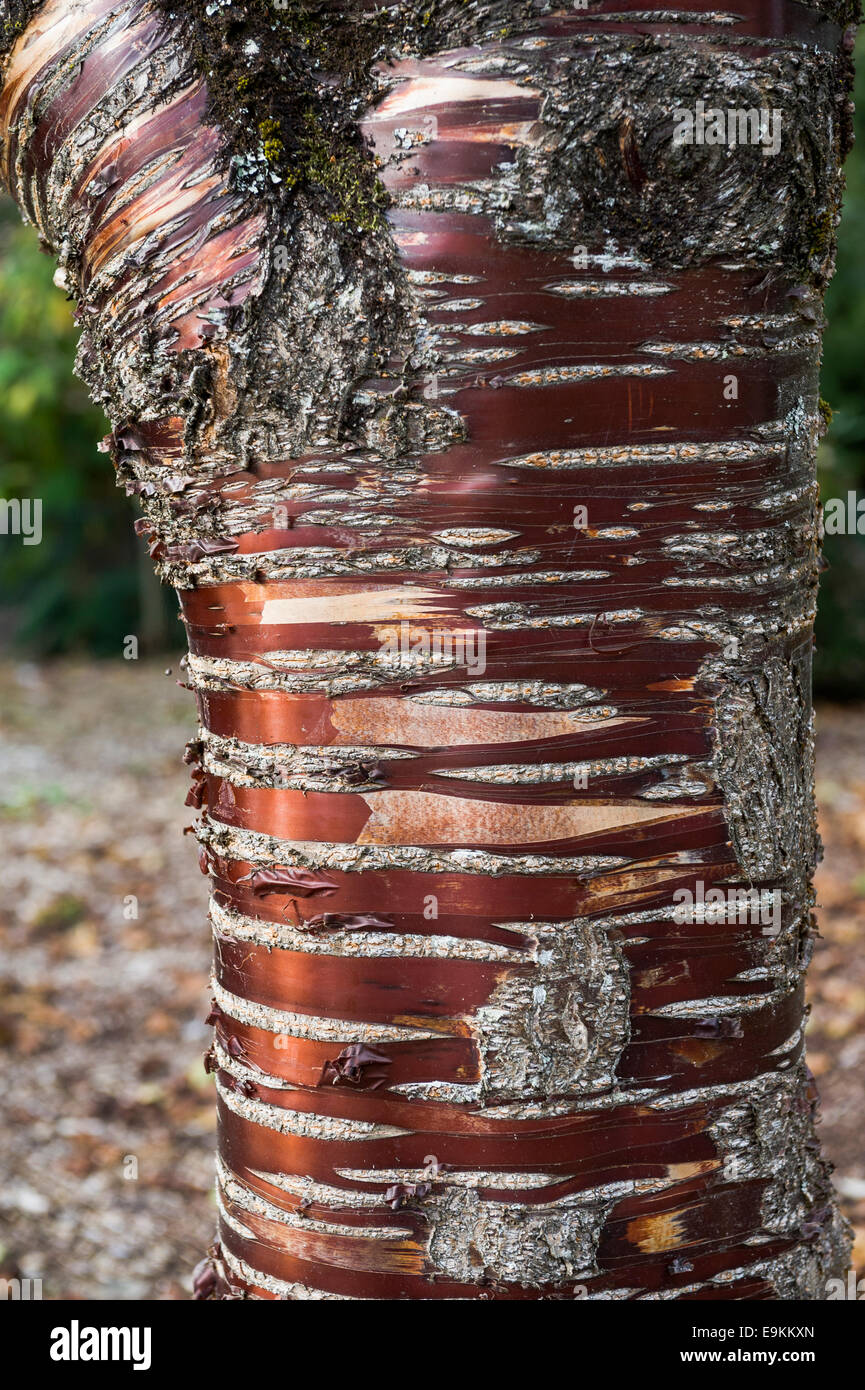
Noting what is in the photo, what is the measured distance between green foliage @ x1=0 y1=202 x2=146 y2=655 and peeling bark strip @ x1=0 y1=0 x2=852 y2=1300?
683 cm

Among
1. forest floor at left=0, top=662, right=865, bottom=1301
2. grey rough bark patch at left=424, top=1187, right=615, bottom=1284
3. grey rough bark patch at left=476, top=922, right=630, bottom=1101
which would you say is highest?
grey rough bark patch at left=476, top=922, right=630, bottom=1101

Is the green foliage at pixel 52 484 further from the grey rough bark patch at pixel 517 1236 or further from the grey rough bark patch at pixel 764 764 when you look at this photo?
the grey rough bark patch at pixel 517 1236

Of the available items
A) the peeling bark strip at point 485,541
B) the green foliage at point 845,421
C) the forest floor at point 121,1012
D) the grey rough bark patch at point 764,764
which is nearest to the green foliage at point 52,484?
the forest floor at point 121,1012

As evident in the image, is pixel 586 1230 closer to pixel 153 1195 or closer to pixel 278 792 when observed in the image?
pixel 278 792

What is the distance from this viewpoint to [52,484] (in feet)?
31.1

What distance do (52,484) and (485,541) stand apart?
9.04m

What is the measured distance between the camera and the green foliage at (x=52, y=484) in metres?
7.75

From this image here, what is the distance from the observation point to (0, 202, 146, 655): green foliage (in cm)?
775

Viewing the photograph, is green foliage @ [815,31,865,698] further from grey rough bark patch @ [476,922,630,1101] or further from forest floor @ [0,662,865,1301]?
grey rough bark patch @ [476,922,630,1101]

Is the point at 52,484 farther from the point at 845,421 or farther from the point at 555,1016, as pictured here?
the point at 555,1016

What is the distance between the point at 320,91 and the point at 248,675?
575 mm

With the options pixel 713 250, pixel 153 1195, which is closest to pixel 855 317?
pixel 153 1195

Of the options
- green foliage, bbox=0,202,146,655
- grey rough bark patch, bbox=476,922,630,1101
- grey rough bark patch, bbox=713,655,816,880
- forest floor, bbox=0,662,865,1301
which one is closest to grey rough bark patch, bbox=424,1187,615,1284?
grey rough bark patch, bbox=476,922,630,1101

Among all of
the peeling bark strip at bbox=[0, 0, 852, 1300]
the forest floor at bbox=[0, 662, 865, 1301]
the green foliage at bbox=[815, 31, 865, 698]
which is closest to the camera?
the peeling bark strip at bbox=[0, 0, 852, 1300]
